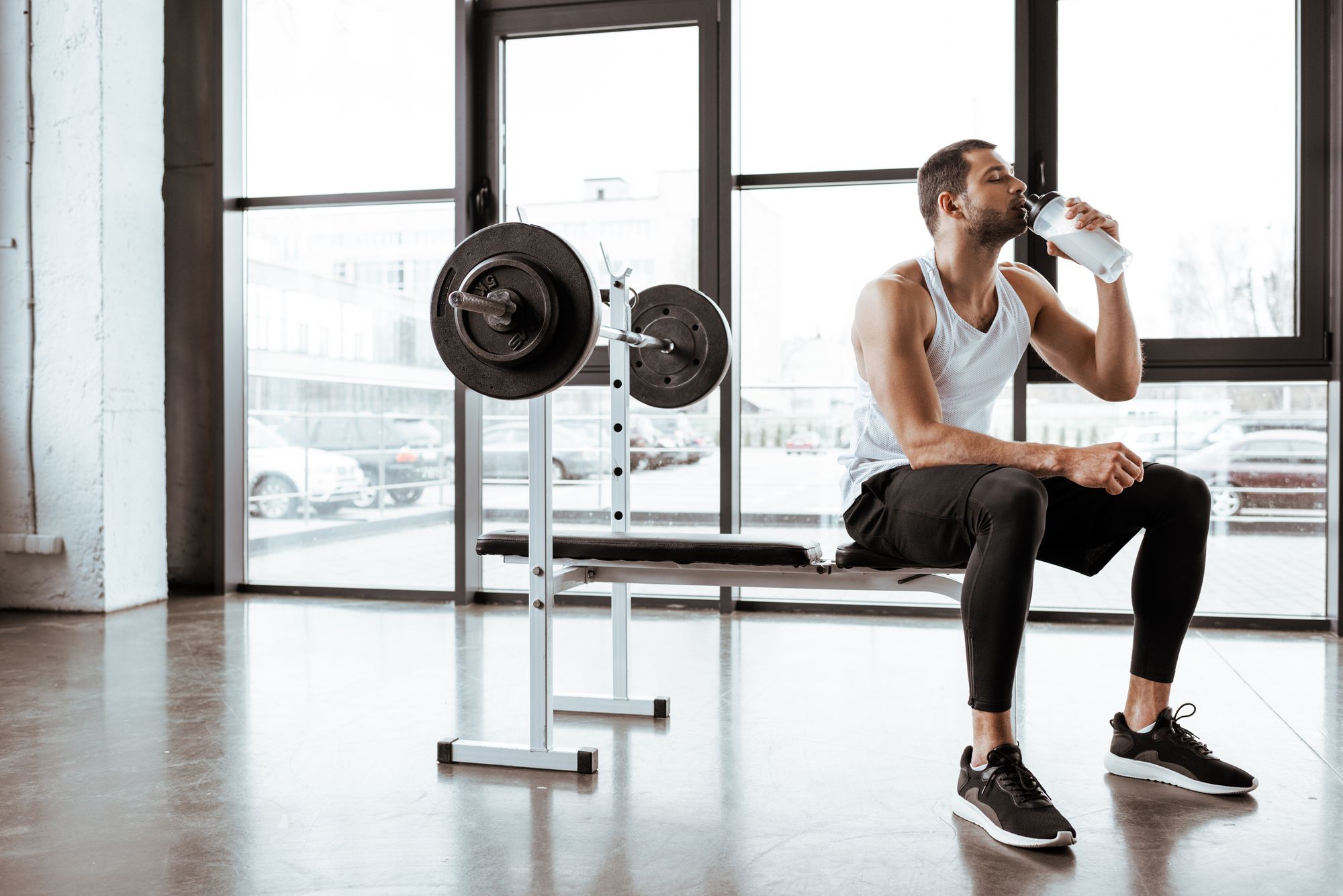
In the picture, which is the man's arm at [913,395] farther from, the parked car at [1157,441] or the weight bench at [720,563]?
the parked car at [1157,441]

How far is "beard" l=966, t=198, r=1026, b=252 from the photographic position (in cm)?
193

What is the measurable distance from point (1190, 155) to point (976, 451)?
2.18m

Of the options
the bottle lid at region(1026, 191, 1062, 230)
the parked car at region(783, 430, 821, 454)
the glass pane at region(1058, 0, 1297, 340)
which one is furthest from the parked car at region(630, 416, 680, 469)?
the bottle lid at region(1026, 191, 1062, 230)

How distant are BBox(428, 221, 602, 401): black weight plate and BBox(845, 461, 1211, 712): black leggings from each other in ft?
1.93

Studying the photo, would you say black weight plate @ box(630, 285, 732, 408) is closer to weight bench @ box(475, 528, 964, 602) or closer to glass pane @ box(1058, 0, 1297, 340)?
weight bench @ box(475, 528, 964, 602)

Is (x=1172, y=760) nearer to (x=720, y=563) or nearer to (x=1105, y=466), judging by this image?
(x=1105, y=466)

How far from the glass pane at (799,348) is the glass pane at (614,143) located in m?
0.25

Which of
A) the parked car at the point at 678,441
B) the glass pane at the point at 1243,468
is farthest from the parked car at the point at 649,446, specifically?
the glass pane at the point at 1243,468

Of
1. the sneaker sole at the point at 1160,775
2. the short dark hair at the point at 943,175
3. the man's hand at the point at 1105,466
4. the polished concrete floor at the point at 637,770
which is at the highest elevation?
the short dark hair at the point at 943,175

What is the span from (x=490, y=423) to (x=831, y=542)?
4.19 feet

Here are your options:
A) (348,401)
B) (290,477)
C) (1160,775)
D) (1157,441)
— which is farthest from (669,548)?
(290,477)

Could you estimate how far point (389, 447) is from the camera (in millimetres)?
4012

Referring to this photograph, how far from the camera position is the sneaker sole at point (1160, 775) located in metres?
1.83

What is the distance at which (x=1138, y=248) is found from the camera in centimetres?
345
